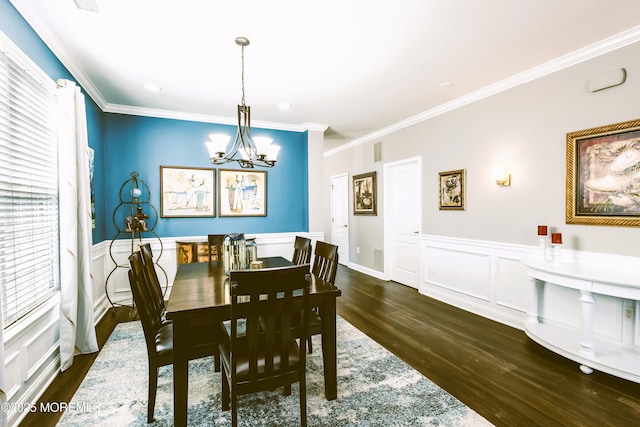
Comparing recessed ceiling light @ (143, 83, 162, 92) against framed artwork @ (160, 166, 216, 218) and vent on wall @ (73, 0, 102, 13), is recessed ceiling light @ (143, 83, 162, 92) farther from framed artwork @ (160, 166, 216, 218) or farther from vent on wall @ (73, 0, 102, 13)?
vent on wall @ (73, 0, 102, 13)

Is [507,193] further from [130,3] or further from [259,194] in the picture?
[130,3]

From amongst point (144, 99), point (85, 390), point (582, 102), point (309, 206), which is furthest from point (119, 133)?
point (582, 102)

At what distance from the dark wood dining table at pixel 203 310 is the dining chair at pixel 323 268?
0.69ft

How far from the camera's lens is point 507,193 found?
11.1 feet

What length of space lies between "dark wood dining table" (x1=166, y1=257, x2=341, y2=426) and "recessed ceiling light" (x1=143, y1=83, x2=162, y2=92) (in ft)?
7.01

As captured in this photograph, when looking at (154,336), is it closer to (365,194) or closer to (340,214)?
(365,194)

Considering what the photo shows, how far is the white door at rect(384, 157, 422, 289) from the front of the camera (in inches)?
187

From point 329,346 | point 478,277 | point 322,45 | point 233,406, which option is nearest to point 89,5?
point 322,45

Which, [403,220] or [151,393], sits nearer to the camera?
[151,393]

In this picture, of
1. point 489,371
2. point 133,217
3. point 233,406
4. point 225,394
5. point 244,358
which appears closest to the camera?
point 233,406

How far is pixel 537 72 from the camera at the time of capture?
3031 millimetres

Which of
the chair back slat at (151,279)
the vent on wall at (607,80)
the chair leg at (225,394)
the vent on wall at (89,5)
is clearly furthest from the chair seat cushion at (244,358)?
the vent on wall at (607,80)

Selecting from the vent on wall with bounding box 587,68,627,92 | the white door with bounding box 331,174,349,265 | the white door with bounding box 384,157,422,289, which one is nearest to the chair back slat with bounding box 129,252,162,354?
the white door with bounding box 384,157,422,289

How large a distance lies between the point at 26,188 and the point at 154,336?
4.79 ft
